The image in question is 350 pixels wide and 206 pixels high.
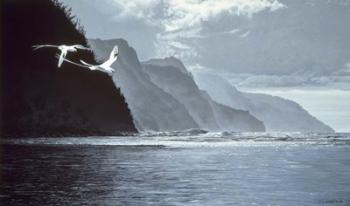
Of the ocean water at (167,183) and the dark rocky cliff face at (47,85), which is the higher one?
the dark rocky cliff face at (47,85)

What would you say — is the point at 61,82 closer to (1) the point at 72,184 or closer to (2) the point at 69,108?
(2) the point at 69,108

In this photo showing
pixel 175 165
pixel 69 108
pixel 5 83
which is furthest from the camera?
pixel 69 108

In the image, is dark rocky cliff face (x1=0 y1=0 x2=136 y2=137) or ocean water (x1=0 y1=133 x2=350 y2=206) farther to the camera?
dark rocky cliff face (x1=0 y1=0 x2=136 y2=137)

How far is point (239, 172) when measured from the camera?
48.7 metres

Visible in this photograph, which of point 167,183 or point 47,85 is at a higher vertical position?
point 47,85

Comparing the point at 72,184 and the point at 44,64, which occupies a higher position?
the point at 44,64

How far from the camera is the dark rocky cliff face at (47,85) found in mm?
130250

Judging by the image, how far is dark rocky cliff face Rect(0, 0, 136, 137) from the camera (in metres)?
130

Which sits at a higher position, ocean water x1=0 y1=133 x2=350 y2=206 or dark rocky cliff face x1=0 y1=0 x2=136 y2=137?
dark rocky cliff face x1=0 y1=0 x2=136 y2=137

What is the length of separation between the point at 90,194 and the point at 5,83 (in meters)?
102

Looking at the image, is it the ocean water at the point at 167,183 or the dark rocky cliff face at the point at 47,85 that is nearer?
the ocean water at the point at 167,183

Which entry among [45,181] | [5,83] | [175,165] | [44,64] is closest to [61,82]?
[44,64]

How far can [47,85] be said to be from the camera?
13800cm

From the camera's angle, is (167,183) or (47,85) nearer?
(167,183)
